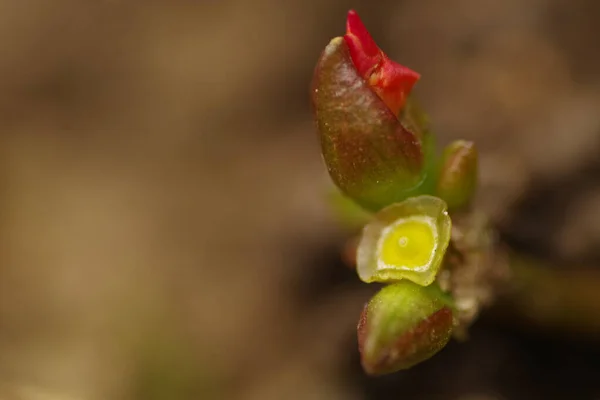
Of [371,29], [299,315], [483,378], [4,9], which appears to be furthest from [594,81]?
[4,9]

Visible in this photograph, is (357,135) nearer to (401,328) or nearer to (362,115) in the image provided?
(362,115)

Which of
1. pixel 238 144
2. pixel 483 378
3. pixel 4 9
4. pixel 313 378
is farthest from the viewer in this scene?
pixel 4 9

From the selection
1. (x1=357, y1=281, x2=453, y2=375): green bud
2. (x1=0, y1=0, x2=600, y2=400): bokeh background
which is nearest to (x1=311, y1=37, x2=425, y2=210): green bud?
(x1=357, y1=281, x2=453, y2=375): green bud

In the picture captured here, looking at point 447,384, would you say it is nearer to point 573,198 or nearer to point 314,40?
point 573,198

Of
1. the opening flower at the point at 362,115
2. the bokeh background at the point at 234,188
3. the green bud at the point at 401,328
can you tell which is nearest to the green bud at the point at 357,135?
the opening flower at the point at 362,115

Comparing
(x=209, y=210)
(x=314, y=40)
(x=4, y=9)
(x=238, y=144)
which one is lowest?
(x=209, y=210)

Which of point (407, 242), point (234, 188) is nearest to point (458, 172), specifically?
point (407, 242)
